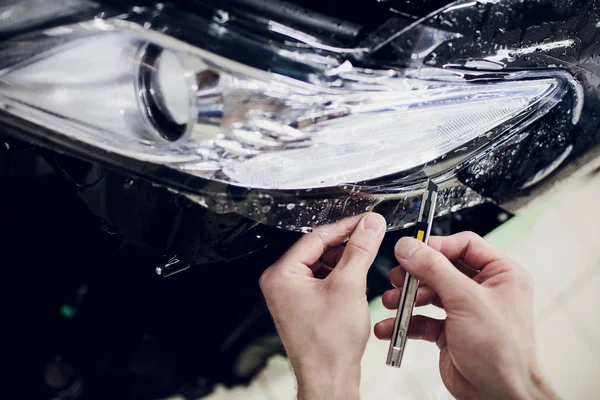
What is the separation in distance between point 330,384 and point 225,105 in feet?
1.73

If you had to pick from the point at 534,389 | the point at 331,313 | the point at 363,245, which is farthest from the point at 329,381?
the point at 534,389

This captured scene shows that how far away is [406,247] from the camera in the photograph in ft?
A: 2.81

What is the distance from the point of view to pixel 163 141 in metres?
0.63

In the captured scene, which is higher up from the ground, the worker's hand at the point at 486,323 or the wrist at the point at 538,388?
the worker's hand at the point at 486,323

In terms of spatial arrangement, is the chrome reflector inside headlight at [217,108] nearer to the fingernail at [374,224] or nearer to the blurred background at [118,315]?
the fingernail at [374,224]

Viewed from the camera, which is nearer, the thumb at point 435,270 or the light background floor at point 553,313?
the thumb at point 435,270

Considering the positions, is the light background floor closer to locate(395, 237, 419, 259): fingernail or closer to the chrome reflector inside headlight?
locate(395, 237, 419, 259): fingernail

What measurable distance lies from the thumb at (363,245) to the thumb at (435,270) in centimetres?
7

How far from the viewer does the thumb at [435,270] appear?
2.69ft

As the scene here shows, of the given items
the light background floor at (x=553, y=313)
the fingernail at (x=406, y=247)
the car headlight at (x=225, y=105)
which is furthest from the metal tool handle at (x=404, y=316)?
the light background floor at (x=553, y=313)

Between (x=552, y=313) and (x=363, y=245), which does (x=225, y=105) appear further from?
(x=552, y=313)

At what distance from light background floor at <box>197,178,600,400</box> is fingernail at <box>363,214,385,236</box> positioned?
0.57m

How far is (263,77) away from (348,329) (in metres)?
0.46

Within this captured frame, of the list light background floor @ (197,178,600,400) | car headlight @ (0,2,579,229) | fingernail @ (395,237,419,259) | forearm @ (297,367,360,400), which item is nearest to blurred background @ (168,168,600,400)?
light background floor @ (197,178,600,400)
